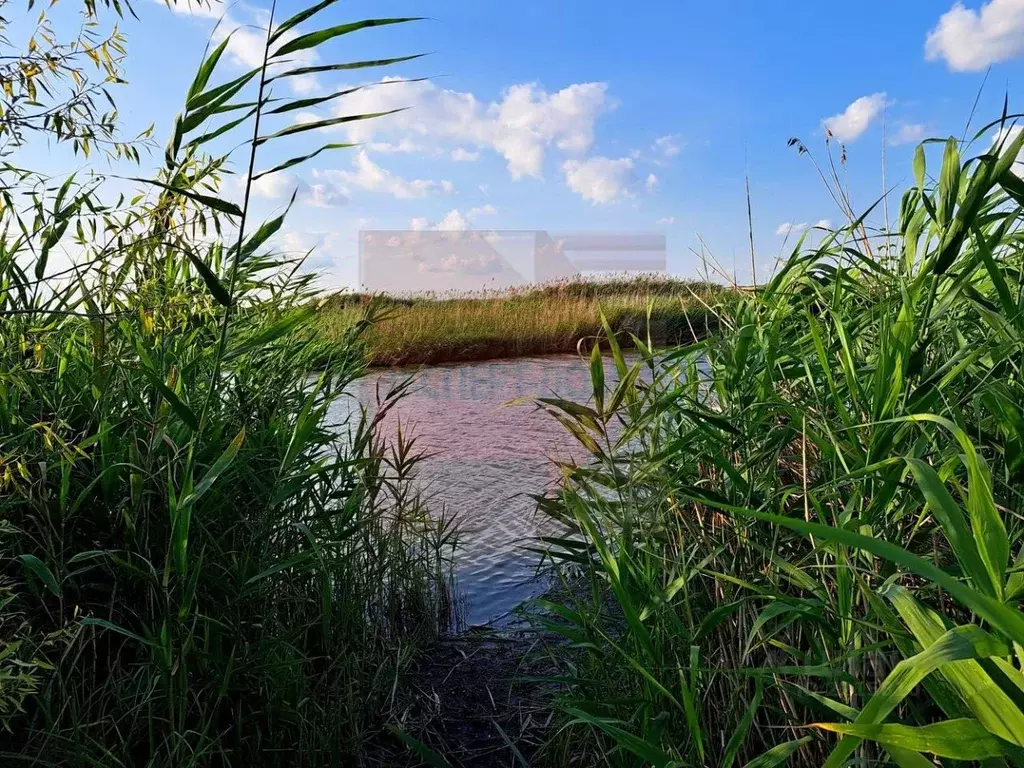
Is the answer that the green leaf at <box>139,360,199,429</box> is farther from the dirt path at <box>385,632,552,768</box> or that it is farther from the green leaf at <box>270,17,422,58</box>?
the dirt path at <box>385,632,552,768</box>

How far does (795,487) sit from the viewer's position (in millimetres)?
1255

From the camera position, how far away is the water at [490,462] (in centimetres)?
259

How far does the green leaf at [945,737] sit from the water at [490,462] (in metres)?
0.74

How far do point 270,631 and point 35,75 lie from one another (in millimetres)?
1109

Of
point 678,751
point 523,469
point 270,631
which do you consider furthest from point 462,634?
point 523,469

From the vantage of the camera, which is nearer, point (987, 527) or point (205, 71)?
point (987, 527)

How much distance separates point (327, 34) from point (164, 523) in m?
0.94

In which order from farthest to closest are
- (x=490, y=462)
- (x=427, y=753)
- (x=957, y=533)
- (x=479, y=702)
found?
(x=490, y=462)
(x=479, y=702)
(x=427, y=753)
(x=957, y=533)

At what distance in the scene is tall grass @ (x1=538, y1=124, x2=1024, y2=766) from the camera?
741 millimetres

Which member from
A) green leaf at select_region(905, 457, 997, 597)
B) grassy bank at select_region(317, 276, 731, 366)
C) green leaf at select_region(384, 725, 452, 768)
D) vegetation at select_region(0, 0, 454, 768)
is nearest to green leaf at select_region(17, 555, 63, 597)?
vegetation at select_region(0, 0, 454, 768)

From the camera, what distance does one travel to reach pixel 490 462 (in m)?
3.93

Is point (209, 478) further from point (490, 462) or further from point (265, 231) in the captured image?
point (490, 462)

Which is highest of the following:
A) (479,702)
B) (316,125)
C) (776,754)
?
(316,125)

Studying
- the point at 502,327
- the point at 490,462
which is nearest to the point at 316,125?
the point at 490,462
